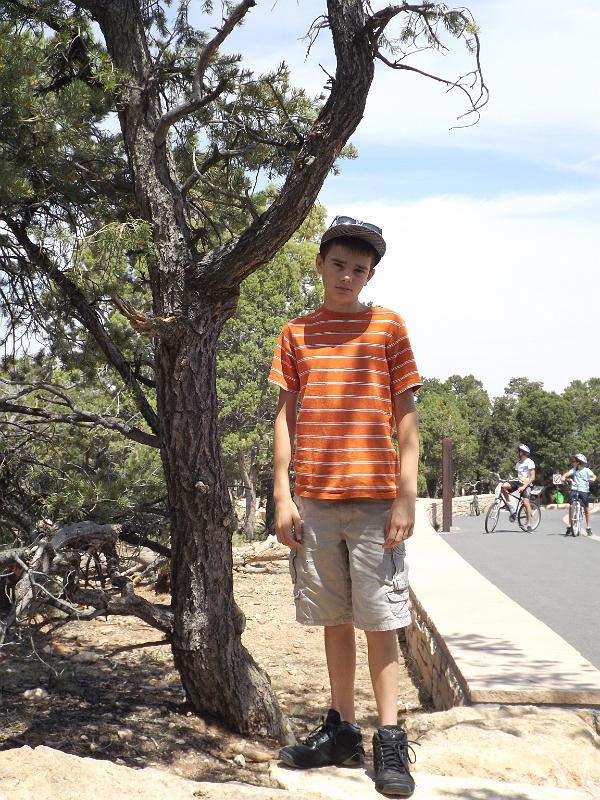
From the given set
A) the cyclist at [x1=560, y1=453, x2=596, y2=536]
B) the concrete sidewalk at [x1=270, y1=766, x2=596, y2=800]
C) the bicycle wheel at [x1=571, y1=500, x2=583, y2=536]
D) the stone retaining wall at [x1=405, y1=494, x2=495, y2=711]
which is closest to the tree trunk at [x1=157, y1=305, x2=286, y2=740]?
the stone retaining wall at [x1=405, y1=494, x2=495, y2=711]

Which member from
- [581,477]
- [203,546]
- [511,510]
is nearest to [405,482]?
[203,546]

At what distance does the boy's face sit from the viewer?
3234mm

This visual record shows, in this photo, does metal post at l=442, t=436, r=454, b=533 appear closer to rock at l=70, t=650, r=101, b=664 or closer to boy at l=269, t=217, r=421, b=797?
rock at l=70, t=650, r=101, b=664

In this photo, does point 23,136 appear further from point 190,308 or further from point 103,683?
point 103,683

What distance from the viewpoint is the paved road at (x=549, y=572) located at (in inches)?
272

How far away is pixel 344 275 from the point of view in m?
3.24

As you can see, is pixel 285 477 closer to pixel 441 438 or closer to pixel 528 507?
pixel 528 507

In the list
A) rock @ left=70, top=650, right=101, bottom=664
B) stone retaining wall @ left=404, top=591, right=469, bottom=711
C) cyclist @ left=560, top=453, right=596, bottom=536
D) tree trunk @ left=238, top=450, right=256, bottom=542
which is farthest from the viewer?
tree trunk @ left=238, top=450, right=256, bottom=542

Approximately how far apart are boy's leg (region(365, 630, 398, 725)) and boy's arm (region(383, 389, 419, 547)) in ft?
1.13

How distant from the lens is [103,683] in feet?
19.3

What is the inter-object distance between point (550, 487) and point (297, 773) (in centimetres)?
4874

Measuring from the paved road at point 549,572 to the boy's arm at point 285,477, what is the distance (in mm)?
3145

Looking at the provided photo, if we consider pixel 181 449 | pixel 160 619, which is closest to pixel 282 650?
pixel 160 619

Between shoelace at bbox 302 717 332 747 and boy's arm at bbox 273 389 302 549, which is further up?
boy's arm at bbox 273 389 302 549
